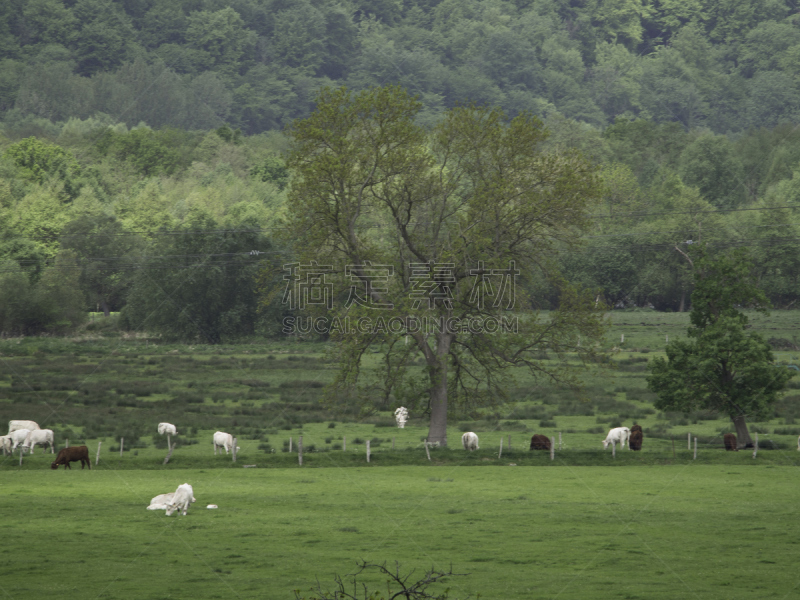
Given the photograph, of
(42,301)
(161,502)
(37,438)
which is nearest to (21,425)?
(37,438)

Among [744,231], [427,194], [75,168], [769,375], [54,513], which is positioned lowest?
[54,513]

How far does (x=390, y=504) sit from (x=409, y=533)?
372 centimetres

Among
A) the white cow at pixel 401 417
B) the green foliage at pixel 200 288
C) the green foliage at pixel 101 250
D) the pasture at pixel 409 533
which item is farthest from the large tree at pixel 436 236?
the green foliage at pixel 101 250

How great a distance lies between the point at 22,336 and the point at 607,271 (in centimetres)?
5325

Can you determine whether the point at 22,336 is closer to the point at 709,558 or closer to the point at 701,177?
the point at 709,558

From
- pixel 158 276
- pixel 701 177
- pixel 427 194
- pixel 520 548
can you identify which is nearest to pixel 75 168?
pixel 158 276

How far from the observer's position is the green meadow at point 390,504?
59.2 ft

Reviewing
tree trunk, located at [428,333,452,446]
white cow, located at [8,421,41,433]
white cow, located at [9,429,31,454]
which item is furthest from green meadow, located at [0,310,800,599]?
white cow, located at [8,421,41,433]

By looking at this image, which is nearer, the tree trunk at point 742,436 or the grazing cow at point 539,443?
the tree trunk at point 742,436

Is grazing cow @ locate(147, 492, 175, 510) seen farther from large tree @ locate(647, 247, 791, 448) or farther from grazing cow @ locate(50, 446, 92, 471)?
large tree @ locate(647, 247, 791, 448)

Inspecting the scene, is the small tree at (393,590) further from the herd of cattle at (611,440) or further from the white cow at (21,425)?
the white cow at (21,425)

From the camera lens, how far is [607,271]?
91.9 metres

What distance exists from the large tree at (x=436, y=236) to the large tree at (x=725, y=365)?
11.2 ft

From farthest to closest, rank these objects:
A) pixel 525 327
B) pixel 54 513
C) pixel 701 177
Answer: pixel 701 177 < pixel 525 327 < pixel 54 513
